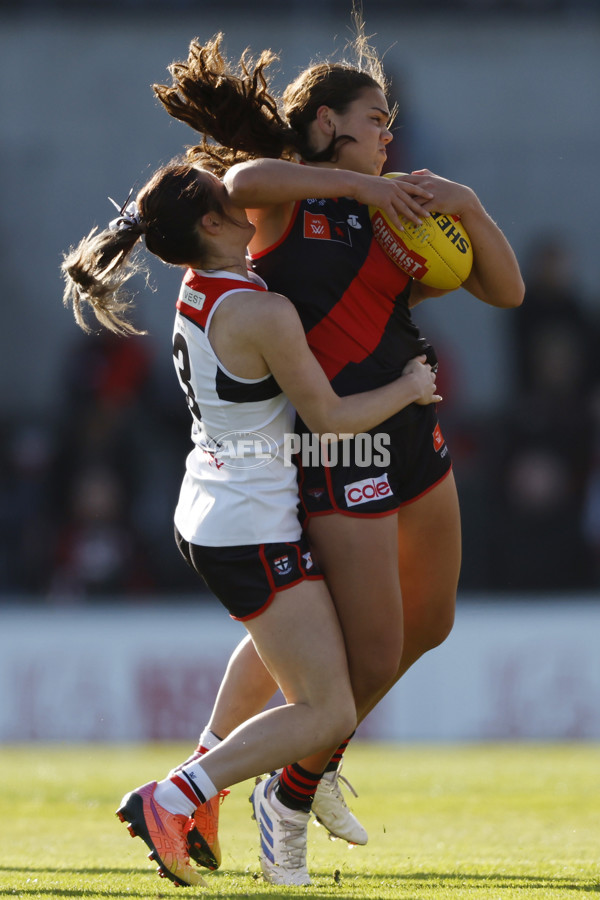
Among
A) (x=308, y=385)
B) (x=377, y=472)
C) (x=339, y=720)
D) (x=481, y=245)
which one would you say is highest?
(x=481, y=245)

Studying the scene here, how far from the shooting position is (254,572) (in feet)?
12.0

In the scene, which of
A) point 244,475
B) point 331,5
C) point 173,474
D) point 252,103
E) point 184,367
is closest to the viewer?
point 244,475

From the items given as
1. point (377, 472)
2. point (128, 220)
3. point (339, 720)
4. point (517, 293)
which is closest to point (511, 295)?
point (517, 293)

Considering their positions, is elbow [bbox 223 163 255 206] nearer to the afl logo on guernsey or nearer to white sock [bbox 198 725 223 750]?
the afl logo on guernsey

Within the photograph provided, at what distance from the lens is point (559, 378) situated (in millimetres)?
11125

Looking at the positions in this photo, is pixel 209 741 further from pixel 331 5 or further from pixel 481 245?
pixel 331 5

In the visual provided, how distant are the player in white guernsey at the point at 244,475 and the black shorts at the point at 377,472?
0.31 ft

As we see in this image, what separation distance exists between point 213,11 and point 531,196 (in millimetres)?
3943

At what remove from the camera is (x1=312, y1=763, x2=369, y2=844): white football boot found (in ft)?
14.2

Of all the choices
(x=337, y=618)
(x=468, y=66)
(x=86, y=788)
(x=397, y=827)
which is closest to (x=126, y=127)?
(x=468, y=66)

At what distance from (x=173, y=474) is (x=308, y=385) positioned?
786 cm

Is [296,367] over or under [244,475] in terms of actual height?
over

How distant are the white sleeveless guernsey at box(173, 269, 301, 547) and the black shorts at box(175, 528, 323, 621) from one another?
0.03 m

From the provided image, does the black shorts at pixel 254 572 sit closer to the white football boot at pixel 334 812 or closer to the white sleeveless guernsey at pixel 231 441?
the white sleeveless guernsey at pixel 231 441
